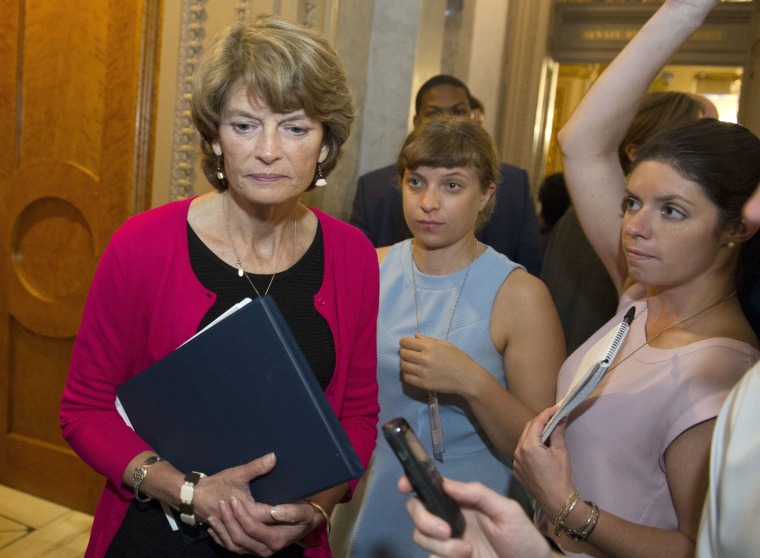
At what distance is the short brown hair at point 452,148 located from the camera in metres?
2.01

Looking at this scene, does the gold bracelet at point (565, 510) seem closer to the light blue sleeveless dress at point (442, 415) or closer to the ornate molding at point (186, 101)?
the light blue sleeveless dress at point (442, 415)

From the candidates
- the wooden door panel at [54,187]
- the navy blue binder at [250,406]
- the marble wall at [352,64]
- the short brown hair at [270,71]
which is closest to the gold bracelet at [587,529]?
the navy blue binder at [250,406]

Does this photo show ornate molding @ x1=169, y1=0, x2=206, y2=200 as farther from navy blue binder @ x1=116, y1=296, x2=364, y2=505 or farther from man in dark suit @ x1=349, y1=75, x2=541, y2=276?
navy blue binder @ x1=116, y1=296, x2=364, y2=505

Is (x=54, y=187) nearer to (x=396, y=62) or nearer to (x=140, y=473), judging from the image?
(x=396, y=62)

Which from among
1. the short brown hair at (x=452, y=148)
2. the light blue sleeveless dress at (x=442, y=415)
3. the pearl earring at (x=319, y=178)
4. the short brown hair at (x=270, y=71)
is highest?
the short brown hair at (x=270, y=71)

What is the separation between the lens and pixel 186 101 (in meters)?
3.02

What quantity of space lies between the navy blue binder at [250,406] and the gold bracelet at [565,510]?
0.38 metres

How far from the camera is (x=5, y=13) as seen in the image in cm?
329

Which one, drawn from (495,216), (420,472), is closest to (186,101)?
(495,216)

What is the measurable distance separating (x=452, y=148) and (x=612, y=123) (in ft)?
1.63

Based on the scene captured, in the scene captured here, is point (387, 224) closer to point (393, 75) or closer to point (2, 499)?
point (393, 75)

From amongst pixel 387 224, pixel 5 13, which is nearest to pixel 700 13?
pixel 387 224

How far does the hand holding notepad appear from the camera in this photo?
42.9 inches

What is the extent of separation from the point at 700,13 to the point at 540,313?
772mm
